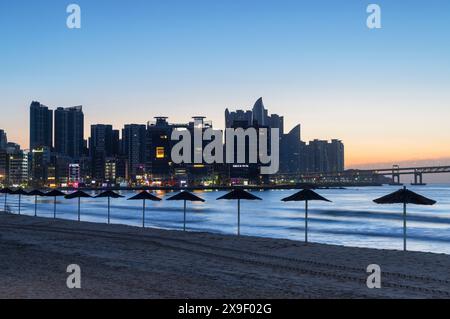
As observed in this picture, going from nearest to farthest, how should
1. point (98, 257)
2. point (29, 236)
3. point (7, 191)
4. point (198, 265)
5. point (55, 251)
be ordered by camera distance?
point (198, 265) < point (98, 257) < point (55, 251) < point (29, 236) < point (7, 191)

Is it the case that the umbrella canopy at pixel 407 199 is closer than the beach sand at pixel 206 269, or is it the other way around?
the beach sand at pixel 206 269

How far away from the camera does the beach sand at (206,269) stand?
10.8 meters

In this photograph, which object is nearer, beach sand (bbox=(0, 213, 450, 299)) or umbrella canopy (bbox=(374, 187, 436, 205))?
beach sand (bbox=(0, 213, 450, 299))

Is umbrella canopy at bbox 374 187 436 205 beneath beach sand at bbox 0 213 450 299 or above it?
above

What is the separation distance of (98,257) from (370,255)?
28.6 feet

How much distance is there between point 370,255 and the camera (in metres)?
17.2

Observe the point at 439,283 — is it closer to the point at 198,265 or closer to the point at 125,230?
the point at 198,265

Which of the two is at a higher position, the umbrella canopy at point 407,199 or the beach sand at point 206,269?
the umbrella canopy at point 407,199

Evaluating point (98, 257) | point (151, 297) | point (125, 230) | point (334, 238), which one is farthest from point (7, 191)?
point (151, 297)

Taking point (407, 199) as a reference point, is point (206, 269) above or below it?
below

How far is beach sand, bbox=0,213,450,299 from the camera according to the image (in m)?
10.8

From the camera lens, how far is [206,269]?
1398cm

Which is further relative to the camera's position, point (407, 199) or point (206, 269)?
point (407, 199)

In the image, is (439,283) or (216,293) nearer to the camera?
(216,293)
